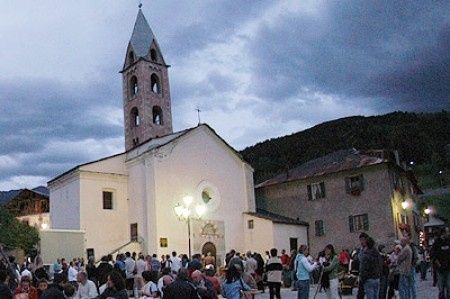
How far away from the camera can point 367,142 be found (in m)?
89.2

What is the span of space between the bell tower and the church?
11.4 metres

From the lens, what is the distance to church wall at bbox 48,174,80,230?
32.8 metres

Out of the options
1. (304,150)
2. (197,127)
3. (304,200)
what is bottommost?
(304,200)

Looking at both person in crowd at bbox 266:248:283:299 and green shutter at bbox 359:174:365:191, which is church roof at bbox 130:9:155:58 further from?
person in crowd at bbox 266:248:283:299

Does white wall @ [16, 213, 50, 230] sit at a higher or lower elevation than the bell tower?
lower

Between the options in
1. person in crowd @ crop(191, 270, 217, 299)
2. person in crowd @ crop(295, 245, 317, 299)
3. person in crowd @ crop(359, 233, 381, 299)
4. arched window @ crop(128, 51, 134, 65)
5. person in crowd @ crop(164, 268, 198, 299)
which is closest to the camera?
person in crowd @ crop(164, 268, 198, 299)

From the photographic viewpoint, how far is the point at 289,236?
1377 inches

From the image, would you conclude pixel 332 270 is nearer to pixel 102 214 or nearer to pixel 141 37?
pixel 102 214

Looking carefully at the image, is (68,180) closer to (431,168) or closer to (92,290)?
(92,290)

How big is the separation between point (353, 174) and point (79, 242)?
16.8 metres

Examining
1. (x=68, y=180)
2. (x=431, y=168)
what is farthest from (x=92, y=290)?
(x=431, y=168)

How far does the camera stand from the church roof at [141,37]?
166 ft

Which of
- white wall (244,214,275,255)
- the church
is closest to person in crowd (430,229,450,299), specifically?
the church

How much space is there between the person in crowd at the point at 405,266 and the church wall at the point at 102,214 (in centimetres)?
2302
